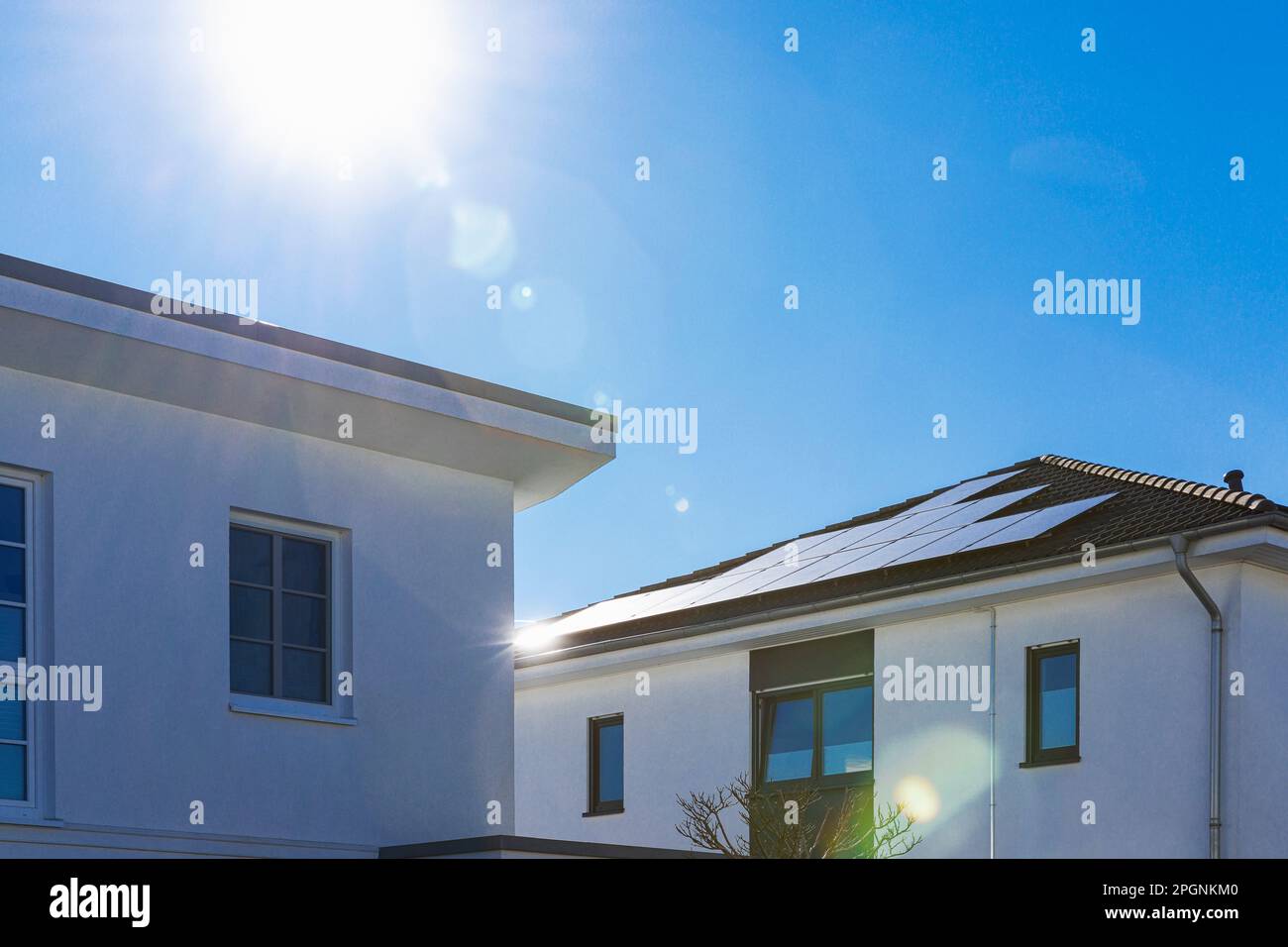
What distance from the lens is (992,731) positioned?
14922 mm

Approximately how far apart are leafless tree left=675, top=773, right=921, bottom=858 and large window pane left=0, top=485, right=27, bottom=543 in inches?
280

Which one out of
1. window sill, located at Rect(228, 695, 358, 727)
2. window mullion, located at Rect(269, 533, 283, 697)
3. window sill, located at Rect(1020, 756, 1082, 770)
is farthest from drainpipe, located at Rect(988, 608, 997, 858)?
window mullion, located at Rect(269, 533, 283, 697)

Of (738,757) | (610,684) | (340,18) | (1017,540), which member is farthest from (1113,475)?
(340,18)

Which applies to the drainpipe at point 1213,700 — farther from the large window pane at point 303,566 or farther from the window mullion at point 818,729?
the large window pane at point 303,566

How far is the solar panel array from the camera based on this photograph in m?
15.6

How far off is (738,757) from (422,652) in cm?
670

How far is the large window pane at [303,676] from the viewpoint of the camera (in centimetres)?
1117

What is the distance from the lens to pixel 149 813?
32.9ft

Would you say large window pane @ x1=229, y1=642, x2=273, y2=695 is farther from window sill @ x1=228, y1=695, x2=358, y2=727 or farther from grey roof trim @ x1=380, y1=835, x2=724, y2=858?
grey roof trim @ x1=380, y1=835, x2=724, y2=858

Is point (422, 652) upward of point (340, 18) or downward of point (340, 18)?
downward

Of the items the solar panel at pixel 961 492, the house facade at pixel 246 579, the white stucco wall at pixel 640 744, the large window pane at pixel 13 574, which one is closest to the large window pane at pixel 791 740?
the white stucco wall at pixel 640 744

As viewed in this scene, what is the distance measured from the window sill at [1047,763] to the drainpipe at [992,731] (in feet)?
1.17
